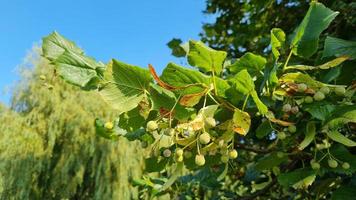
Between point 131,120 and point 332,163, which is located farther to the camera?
point 332,163

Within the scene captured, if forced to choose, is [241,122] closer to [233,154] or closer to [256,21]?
[233,154]

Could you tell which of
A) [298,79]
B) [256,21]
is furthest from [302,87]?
[256,21]

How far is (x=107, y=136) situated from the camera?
1.32 metres

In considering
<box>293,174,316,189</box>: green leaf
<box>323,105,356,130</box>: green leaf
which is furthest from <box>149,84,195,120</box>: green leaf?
<box>293,174,316,189</box>: green leaf

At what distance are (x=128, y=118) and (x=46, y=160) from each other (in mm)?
7667

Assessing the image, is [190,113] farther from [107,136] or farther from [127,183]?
[127,183]

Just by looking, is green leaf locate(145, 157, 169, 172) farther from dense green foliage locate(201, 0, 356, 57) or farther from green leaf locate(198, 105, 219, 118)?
dense green foliage locate(201, 0, 356, 57)

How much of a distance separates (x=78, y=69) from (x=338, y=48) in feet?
2.04

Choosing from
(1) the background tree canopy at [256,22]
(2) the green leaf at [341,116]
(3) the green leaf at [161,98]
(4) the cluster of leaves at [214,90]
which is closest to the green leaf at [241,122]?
(4) the cluster of leaves at [214,90]

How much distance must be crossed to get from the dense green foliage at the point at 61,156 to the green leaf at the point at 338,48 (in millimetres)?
7272

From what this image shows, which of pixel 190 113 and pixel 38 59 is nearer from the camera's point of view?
pixel 190 113

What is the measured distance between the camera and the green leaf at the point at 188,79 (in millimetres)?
730

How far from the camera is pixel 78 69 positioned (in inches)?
32.9

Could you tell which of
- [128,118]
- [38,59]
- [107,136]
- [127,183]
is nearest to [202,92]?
[128,118]
